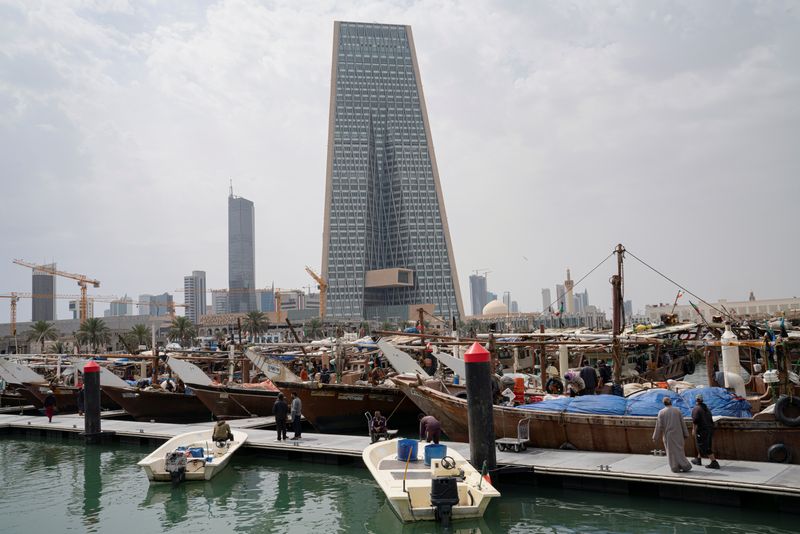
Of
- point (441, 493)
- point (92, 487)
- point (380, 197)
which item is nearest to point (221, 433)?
point (92, 487)

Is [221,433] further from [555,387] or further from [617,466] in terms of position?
[617,466]

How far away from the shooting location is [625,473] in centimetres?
1459

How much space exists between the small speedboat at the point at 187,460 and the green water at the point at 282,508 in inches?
12.0

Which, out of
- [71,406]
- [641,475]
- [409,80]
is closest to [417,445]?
[641,475]

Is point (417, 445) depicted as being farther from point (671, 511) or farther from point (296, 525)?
point (671, 511)

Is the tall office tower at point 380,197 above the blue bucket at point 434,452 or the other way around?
above

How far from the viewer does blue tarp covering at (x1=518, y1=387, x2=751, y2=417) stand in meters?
15.9

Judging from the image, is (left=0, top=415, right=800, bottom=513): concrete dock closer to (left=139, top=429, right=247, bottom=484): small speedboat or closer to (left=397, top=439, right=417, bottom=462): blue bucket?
(left=139, top=429, right=247, bottom=484): small speedboat

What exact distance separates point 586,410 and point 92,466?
1546 centimetres

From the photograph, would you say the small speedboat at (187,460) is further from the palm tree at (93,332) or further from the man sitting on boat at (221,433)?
the palm tree at (93,332)

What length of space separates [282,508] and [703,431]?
9.70 meters

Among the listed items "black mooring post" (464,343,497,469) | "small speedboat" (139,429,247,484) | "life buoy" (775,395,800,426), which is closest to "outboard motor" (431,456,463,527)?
"black mooring post" (464,343,497,469)

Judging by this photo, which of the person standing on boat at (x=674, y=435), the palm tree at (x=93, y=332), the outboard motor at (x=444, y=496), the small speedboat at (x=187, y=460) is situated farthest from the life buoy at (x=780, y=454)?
the palm tree at (x=93, y=332)

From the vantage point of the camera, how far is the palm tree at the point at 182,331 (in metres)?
90.9
